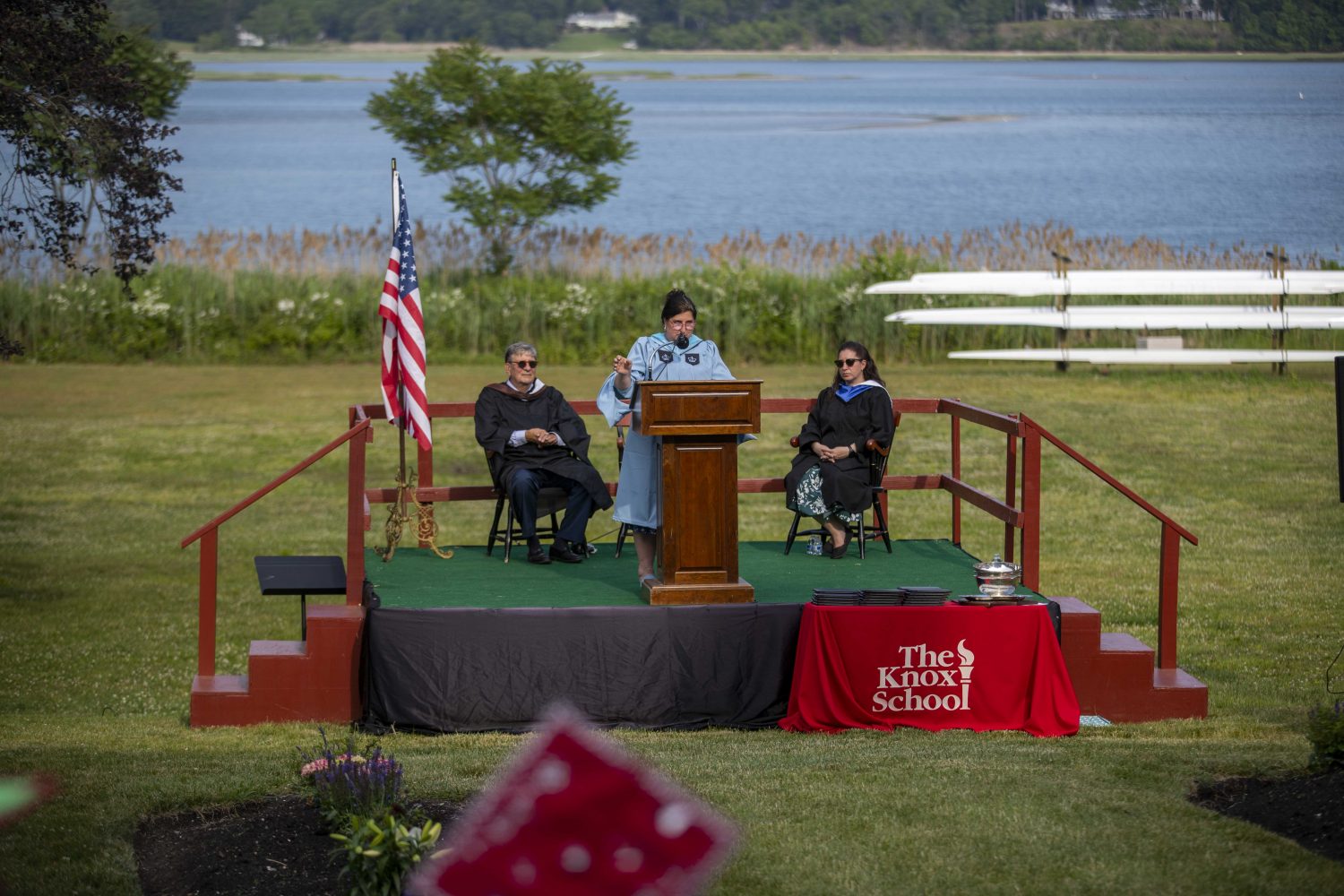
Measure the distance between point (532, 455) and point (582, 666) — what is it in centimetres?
195

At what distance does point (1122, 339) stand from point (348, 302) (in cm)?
1076

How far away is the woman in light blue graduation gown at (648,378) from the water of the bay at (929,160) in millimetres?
13674

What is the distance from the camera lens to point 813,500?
9.93m

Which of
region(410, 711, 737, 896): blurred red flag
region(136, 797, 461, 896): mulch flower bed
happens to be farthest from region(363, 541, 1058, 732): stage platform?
region(410, 711, 737, 896): blurred red flag

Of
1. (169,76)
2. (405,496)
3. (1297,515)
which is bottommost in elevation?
(1297,515)

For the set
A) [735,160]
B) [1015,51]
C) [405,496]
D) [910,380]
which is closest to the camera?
[405,496]

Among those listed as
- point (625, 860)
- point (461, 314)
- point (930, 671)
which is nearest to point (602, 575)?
point (930, 671)

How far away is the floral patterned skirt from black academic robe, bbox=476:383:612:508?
1.09 m

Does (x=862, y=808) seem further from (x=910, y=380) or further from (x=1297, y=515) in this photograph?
(x=910, y=380)

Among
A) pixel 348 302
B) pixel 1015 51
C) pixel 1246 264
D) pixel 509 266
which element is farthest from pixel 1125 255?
pixel 348 302

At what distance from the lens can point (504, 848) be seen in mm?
2549

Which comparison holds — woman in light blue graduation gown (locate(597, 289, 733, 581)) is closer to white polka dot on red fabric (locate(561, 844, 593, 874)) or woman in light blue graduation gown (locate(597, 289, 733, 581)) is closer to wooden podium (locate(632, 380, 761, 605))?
wooden podium (locate(632, 380, 761, 605))

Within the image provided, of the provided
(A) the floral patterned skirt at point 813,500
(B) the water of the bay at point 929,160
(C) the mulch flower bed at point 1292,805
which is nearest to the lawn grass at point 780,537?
(C) the mulch flower bed at point 1292,805

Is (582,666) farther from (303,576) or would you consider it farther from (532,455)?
(532,455)
